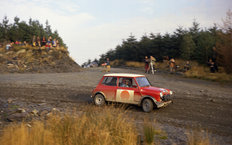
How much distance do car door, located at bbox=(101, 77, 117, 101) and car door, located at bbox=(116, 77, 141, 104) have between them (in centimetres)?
23

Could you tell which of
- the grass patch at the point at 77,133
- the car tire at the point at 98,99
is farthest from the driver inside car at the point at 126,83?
the grass patch at the point at 77,133

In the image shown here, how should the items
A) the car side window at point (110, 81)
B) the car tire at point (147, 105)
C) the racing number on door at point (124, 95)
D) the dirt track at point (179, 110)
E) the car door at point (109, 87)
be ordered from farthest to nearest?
the car side window at point (110, 81), the car door at point (109, 87), the racing number on door at point (124, 95), the car tire at point (147, 105), the dirt track at point (179, 110)

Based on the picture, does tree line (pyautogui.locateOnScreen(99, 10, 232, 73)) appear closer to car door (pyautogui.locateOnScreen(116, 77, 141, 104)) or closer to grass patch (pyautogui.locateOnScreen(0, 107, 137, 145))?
car door (pyautogui.locateOnScreen(116, 77, 141, 104))

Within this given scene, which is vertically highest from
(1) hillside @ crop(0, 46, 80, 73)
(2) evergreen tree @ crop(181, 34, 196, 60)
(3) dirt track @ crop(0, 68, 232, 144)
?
(2) evergreen tree @ crop(181, 34, 196, 60)

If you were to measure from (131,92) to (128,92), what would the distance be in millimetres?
153

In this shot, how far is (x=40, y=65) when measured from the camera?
94.4 feet

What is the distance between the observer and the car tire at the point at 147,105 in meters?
8.64

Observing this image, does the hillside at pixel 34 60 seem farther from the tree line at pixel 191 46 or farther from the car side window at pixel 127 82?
the car side window at pixel 127 82

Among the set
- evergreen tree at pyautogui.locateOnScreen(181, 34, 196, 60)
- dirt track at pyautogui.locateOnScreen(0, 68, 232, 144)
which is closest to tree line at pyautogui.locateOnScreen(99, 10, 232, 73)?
evergreen tree at pyautogui.locateOnScreen(181, 34, 196, 60)

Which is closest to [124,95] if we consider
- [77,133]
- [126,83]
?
[126,83]

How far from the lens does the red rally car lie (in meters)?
8.66

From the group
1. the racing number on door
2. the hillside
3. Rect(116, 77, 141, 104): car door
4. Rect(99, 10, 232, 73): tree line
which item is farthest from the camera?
the hillside

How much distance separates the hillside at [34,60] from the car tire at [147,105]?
21611 millimetres

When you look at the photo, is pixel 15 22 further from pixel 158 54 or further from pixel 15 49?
pixel 158 54
